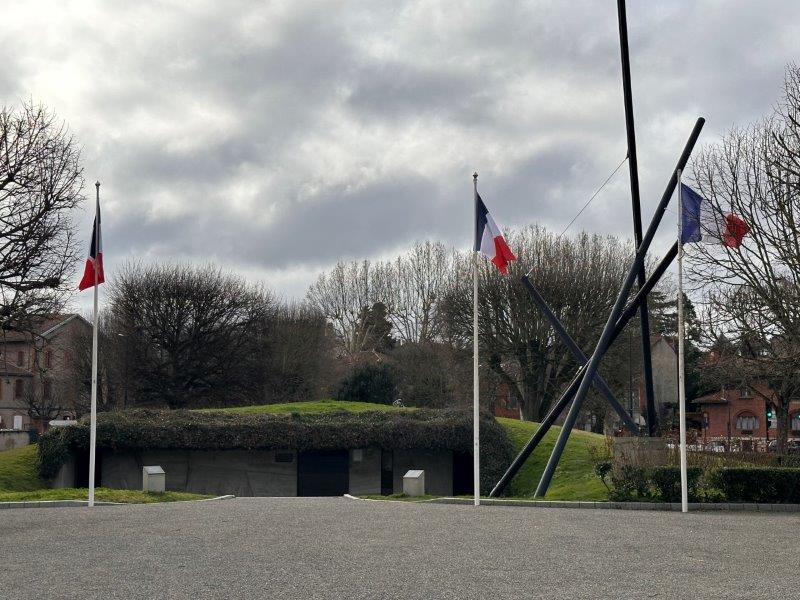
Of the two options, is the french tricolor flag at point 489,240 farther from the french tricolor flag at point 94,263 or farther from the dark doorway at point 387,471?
the dark doorway at point 387,471

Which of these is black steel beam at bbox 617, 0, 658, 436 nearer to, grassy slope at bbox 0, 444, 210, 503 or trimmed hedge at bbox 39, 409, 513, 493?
trimmed hedge at bbox 39, 409, 513, 493

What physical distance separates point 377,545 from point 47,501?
11.7 m

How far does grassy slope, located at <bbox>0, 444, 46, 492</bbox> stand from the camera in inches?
1336

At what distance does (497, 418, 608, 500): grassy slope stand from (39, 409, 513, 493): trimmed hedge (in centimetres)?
134

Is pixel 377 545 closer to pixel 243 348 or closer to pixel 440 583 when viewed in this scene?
pixel 440 583

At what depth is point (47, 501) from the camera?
2328cm

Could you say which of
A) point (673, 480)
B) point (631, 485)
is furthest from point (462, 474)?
point (673, 480)

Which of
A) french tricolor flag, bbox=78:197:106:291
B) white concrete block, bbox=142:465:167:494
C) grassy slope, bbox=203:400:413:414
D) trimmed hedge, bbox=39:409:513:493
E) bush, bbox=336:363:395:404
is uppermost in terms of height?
french tricolor flag, bbox=78:197:106:291

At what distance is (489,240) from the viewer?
23.7 metres

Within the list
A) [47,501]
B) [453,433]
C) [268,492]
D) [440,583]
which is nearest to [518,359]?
[453,433]

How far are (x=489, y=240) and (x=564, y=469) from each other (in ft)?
42.3

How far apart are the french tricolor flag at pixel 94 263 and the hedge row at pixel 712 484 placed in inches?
541

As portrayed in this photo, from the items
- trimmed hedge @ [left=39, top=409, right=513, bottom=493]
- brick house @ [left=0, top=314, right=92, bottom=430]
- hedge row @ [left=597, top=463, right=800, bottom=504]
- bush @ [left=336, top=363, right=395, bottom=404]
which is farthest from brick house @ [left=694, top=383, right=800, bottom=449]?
hedge row @ [left=597, top=463, right=800, bottom=504]

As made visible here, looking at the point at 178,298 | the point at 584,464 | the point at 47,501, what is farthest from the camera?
the point at 178,298
